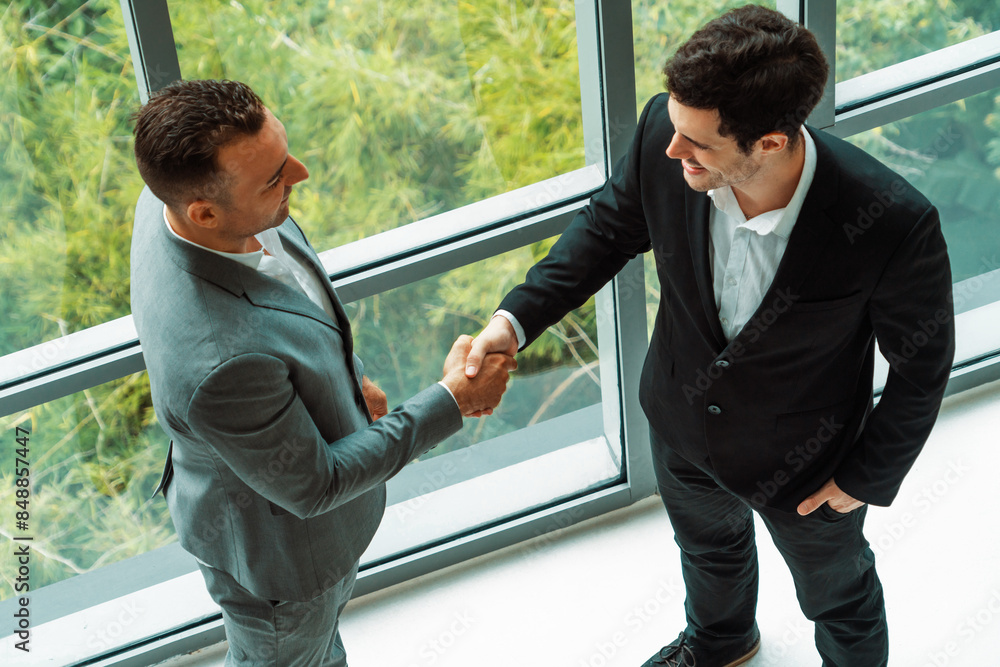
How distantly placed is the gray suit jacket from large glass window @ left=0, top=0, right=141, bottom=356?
420mm

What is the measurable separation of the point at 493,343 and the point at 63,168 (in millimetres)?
1131

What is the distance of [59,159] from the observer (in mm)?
2236

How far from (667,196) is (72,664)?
2.26 m

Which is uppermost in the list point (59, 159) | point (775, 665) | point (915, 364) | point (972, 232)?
point (59, 159)

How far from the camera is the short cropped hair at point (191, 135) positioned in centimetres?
156

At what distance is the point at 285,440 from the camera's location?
1678 millimetres

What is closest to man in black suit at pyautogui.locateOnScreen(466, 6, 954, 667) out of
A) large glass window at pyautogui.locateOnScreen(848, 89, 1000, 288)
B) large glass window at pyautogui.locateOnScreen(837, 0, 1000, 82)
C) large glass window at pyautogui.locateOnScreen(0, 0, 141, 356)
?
large glass window at pyautogui.locateOnScreen(0, 0, 141, 356)

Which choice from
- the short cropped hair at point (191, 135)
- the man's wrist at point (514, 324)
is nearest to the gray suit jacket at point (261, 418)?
the short cropped hair at point (191, 135)

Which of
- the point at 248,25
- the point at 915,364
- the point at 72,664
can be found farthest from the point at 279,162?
the point at 72,664

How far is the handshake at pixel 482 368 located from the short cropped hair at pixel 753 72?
0.74m

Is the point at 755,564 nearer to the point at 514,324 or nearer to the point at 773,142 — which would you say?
the point at 514,324

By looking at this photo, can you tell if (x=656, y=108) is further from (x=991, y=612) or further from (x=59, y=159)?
(x=991, y=612)

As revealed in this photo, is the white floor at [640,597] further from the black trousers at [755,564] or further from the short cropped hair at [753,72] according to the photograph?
the short cropped hair at [753,72]

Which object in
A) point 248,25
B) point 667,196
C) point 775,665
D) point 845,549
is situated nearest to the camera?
point 667,196
